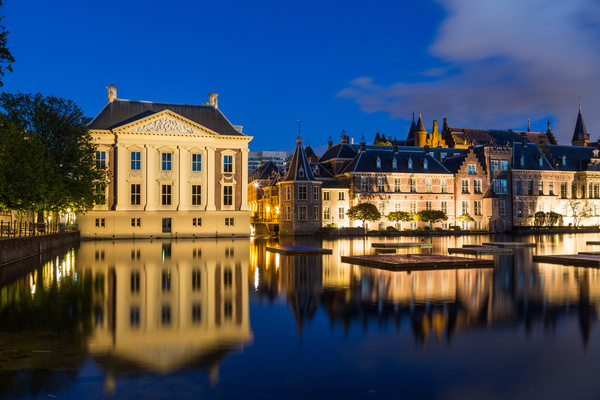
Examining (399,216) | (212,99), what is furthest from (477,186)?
(212,99)

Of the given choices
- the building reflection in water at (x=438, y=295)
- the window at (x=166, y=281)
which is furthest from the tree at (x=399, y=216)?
the window at (x=166, y=281)

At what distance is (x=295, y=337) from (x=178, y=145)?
186ft

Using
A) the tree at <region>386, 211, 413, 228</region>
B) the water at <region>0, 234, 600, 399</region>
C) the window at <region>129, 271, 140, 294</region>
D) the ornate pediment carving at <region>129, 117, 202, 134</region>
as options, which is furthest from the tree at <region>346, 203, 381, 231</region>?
the water at <region>0, 234, 600, 399</region>

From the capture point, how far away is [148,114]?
66375 mm

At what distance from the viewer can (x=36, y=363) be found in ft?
34.2

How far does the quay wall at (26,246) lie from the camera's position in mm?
Answer: 28844

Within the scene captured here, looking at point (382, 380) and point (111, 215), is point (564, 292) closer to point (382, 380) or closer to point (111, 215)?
point (382, 380)

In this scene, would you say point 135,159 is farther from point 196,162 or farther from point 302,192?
point 302,192

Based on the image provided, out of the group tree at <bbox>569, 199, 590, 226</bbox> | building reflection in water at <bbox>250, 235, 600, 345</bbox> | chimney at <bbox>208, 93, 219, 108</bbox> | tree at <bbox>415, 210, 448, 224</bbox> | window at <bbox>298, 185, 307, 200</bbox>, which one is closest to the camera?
building reflection in water at <bbox>250, 235, 600, 345</bbox>

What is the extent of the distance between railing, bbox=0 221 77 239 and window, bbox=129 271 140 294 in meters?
13.3

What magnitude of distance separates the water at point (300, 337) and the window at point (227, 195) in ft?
149

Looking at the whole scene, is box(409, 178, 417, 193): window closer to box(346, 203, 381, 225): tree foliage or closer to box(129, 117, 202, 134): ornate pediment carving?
box(346, 203, 381, 225): tree foliage

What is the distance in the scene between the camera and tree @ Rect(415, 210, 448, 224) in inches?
3236

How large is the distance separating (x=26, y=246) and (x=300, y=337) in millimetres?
26596
